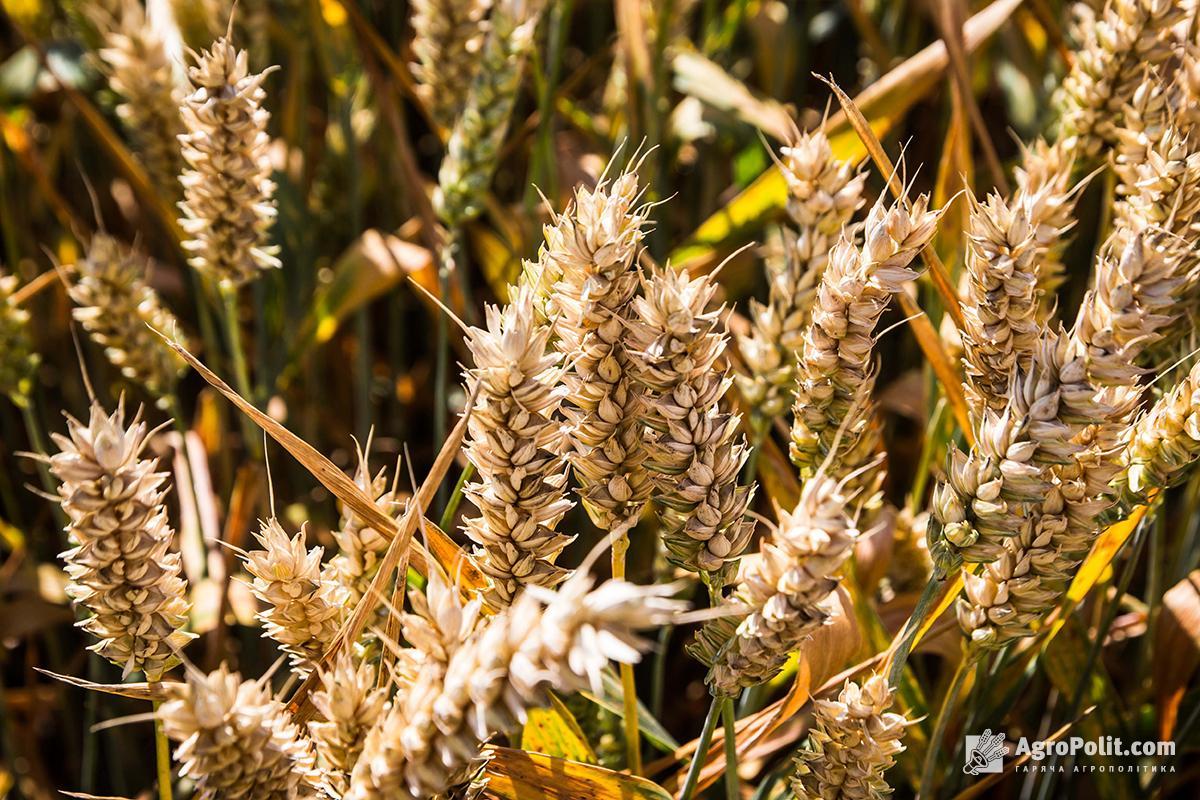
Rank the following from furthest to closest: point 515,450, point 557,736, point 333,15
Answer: point 333,15 < point 557,736 < point 515,450

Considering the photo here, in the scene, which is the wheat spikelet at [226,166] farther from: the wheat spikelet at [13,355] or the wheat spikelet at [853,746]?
the wheat spikelet at [853,746]

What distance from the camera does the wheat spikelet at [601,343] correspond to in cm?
66

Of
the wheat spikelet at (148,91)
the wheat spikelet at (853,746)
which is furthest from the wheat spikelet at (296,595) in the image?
the wheat spikelet at (148,91)

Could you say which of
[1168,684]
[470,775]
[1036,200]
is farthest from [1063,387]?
[1168,684]

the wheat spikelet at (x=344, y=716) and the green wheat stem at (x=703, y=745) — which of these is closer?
the wheat spikelet at (x=344, y=716)

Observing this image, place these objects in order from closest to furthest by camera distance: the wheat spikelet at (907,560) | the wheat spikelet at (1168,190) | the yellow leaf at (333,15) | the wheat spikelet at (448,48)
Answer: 1. the wheat spikelet at (1168,190)
2. the wheat spikelet at (907,560)
3. the wheat spikelet at (448,48)
4. the yellow leaf at (333,15)

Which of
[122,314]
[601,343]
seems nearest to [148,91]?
[122,314]

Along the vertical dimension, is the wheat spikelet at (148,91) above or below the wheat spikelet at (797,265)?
above

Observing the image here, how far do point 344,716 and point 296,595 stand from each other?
0.11 meters

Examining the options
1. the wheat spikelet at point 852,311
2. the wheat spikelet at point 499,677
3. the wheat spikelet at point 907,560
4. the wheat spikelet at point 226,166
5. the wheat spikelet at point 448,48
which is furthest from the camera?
the wheat spikelet at point 448,48

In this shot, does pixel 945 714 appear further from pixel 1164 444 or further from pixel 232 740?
pixel 232 740

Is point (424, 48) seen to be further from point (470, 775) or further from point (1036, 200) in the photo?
point (470, 775)

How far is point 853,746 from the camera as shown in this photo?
2.30 feet

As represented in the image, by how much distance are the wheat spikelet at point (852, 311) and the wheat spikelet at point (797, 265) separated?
2.0 inches
